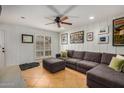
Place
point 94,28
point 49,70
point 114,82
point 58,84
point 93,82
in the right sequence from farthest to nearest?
point 94,28 < point 49,70 < point 58,84 < point 93,82 < point 114,82

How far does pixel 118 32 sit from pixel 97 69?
5.41ft

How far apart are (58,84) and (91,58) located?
2.02 meters

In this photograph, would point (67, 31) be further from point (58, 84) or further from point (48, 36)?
point (58, 84)

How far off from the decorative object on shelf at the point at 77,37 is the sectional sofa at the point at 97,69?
0.67 meters

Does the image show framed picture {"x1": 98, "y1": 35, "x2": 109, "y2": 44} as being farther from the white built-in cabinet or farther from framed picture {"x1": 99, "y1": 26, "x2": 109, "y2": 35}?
the white built-in cabinet

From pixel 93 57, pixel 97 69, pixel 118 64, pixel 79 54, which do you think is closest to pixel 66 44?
pixel 79 54

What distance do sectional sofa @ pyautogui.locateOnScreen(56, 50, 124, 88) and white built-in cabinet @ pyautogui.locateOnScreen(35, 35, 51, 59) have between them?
5.72ft

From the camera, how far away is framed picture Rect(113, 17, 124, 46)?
2893mm

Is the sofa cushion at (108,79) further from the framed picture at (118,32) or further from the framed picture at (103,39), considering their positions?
the framed picture at (103,39)

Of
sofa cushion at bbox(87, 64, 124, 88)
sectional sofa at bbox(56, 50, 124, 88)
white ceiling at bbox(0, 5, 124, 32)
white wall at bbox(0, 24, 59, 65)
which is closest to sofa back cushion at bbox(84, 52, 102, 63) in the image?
sectional sofa at bbox(56, 50, 124, 88)

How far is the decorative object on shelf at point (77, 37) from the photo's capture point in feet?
15.0

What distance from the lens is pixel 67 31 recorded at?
559 centimetres

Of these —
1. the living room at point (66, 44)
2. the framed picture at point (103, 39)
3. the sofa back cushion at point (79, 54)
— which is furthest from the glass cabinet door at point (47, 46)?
the framed picture at point (103, 39)
